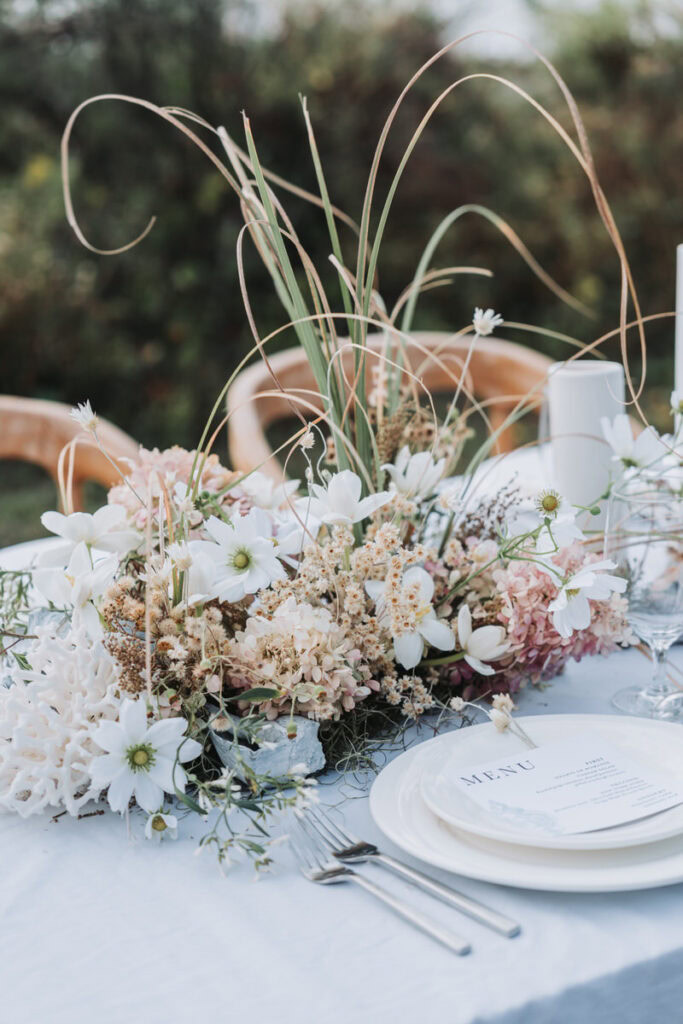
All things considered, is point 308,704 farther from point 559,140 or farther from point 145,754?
point 559,140

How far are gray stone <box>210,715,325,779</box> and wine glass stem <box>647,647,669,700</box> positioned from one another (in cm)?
33

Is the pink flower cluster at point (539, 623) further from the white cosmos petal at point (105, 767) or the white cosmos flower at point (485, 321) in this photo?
the white cosmos petal at point (105, 767)

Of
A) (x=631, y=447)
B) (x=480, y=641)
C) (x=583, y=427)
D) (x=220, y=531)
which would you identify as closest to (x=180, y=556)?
(x=220, y=531)

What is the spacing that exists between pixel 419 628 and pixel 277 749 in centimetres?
15

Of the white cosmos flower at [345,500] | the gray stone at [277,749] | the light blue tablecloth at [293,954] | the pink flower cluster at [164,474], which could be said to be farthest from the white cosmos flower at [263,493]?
the light blue tablecloth at [293,954]

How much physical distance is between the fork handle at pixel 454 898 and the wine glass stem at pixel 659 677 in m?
0.35

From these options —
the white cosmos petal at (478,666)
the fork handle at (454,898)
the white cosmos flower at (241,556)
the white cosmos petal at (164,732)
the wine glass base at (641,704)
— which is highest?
the white cosmos flower at (241,556)

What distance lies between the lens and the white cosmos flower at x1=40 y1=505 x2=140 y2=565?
32.2 inches

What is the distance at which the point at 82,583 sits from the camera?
77 cm

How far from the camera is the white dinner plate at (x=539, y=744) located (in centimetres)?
66

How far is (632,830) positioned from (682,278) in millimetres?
760

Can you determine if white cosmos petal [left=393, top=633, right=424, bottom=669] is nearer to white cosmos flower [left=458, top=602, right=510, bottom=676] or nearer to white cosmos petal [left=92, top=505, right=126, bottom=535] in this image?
white cosmos flower [left=458, top=602, right=510, bottom=676]

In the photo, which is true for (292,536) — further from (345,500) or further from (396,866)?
(396,866)

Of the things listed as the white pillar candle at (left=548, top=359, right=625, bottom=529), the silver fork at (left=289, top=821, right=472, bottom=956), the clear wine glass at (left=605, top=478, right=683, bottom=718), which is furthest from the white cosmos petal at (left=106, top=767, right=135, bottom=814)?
the white pillar candle at (left=548, top=359, right=625, bottom=529)
